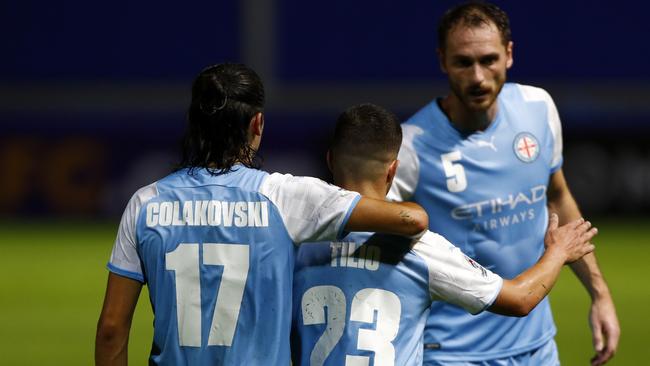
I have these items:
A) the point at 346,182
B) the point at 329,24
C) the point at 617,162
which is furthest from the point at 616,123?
the point at 346,182

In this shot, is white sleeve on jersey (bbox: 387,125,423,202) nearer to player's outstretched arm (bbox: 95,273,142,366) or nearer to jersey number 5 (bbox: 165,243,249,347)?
jersey number 5 (bbox: 165,243,249,347)

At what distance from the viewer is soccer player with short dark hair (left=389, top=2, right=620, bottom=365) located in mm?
5070

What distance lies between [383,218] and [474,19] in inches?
68.4

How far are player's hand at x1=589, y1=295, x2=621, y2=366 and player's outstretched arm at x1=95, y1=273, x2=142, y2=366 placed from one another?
2134 millimetres

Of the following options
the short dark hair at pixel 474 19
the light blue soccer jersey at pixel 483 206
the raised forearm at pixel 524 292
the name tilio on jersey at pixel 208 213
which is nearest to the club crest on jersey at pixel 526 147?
the light blue soccer jersey at pixel 483 206

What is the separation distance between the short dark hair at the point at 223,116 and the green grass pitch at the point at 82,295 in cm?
508

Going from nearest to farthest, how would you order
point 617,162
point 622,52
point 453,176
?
1. point 453,176
2. point 617,162
3. point 622,52

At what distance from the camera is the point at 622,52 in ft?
63.5

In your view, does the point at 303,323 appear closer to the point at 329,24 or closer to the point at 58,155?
the point at 58,155

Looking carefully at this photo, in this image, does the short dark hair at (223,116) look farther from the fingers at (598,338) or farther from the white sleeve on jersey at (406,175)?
the fingers at (598,338)

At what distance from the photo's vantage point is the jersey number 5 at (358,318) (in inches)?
154

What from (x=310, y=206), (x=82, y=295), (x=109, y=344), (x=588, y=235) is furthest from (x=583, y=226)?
(x=82, y=295)

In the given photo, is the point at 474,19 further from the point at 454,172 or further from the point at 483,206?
the point at 483,206

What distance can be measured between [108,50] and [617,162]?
872 centimetres
